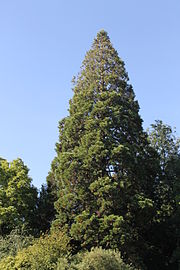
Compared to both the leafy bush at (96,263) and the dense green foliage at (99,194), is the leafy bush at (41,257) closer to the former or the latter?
the dense green foliage at (99,194)

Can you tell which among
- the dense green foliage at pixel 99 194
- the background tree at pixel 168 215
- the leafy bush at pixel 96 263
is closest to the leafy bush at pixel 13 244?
the dense green foliage at pixel 99 194

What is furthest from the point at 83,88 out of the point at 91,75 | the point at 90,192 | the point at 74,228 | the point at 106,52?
the point at 74,228

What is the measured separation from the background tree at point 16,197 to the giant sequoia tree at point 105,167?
158 inches

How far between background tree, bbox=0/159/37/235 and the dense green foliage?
74 mm

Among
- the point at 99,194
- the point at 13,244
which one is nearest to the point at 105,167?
the point at 99,194

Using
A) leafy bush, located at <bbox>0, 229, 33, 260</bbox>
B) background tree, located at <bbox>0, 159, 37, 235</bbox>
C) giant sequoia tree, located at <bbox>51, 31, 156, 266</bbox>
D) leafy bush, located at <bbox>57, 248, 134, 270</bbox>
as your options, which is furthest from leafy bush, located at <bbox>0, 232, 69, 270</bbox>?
background tree, located at <bbox>0, 159, 37, 235</bbox>

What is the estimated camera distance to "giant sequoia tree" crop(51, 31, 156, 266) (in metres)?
20.2

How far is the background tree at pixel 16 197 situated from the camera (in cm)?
2517

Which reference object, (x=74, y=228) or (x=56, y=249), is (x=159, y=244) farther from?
(x=56, y=249)

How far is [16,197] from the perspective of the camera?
85.7 feet

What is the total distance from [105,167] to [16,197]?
8.26 m

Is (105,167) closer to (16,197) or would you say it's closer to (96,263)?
(96,263)

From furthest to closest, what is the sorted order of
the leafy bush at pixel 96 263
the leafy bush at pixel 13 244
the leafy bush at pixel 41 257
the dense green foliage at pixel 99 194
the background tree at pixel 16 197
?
the background tree at pixel 16 197 → the leafy bush at pixel 13 244 → the dense green foliage at pixel 99 194 → the leafy bush at pixel 41 257 → the leafy bush at pixel 96 263

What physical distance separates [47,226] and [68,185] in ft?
24.9
